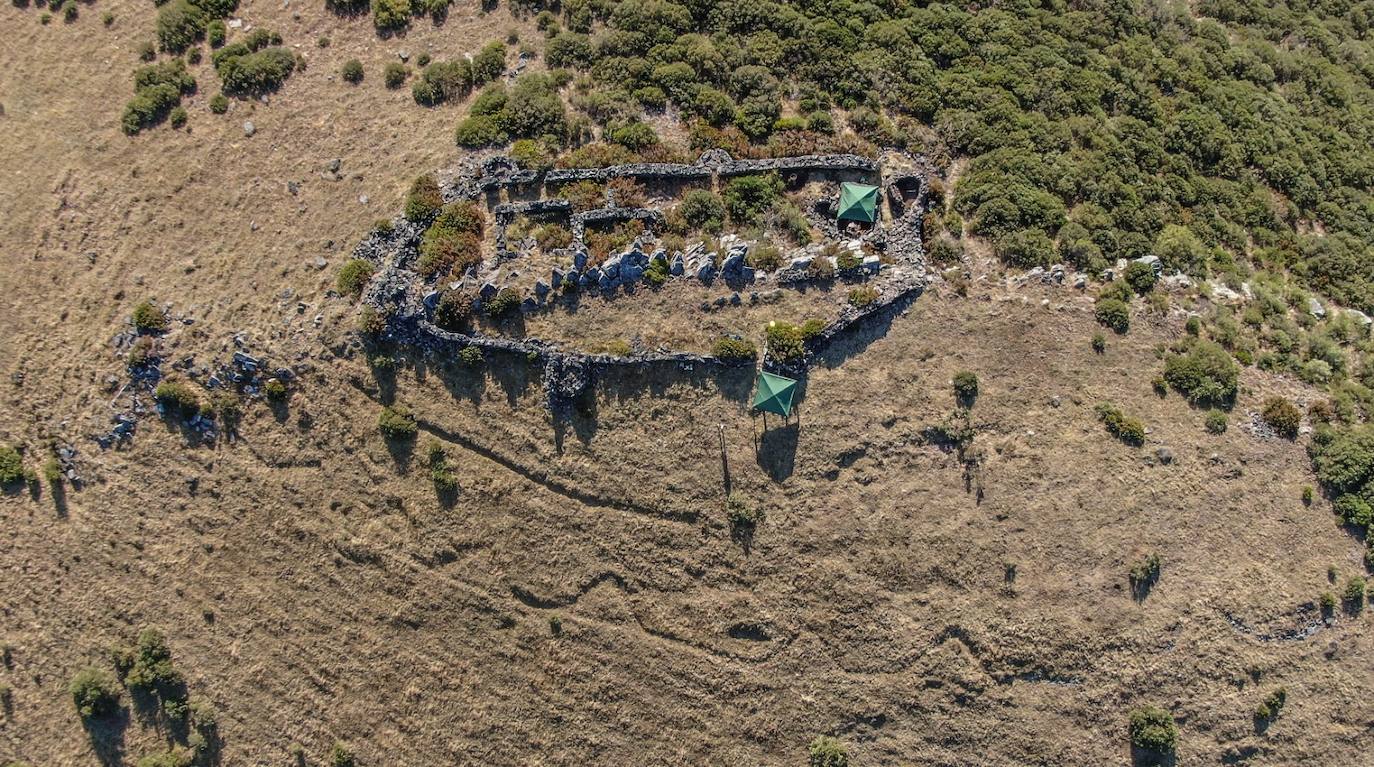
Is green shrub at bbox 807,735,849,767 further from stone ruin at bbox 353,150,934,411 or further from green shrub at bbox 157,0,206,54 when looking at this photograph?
green shrub at bbox 157,0,206,54

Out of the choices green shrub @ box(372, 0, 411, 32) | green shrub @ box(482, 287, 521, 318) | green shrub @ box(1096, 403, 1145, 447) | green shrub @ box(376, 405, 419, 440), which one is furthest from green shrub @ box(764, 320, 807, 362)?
green shrub @ box(372, 0, 411, 32)

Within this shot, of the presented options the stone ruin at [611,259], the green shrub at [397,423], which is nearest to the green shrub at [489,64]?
the stone ruin at [611,259]

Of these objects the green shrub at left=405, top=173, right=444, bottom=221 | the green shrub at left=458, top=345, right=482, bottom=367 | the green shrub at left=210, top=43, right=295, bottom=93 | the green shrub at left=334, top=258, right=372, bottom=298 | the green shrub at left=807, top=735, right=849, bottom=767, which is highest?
the green shrub at left=210, top=43, right=295, bottom=93

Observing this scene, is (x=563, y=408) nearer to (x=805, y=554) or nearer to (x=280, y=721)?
(x=805, y=554)

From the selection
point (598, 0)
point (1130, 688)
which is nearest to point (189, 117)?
point (598, 0)

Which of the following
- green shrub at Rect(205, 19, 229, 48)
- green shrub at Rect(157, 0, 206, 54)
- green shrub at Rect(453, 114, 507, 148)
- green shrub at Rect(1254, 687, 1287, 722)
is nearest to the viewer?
green shrub at Rect(1254, 687, 1287, 722)

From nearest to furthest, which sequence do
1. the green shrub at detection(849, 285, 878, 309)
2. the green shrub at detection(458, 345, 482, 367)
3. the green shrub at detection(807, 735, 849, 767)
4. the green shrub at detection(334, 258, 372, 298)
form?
the green shrub at detection(807, 735, 849, 767), the green shrub at detection(458, 345, 482, 367), the green shrub at detection(849, 285, 878, 309), the green shrub at detection(334, 258, 372, 298)

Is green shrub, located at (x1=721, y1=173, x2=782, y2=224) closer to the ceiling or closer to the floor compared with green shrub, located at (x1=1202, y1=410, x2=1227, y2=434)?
closer to the ceiling
